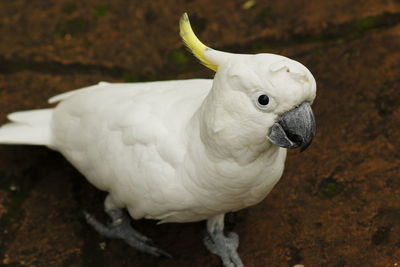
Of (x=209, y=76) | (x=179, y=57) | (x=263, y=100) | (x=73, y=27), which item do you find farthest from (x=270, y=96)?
(x=73, y=27)

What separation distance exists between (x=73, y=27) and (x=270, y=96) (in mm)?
1916

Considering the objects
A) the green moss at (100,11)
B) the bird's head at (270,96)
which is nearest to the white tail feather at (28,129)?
the green moss at (100,11)

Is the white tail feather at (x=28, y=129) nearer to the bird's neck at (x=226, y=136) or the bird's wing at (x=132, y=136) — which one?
the bird's wing at (x=132, y=136)

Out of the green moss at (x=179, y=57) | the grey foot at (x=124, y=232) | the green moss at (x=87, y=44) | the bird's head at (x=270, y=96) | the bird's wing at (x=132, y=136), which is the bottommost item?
the grey foot at (x=124, y=232)

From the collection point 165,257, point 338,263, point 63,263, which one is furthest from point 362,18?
point 63,263

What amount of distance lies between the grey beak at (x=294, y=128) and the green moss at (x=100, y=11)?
1.88 meters

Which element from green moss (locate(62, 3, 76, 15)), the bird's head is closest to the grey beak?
the bird's head

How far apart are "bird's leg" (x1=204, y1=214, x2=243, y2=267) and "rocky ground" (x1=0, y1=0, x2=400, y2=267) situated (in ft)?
0.14

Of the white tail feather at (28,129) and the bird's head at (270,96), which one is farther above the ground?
the bird's head at (270,96)

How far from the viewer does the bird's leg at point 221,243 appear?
2.41 meters

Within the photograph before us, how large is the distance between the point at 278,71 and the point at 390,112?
47.6 inches

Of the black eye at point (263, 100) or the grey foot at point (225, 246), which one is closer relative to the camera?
the black eye at point (263, 100)

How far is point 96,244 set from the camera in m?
2.54

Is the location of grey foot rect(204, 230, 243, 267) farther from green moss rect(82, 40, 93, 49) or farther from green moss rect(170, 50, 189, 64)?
green moss rect(82, 40, 93, 49)
